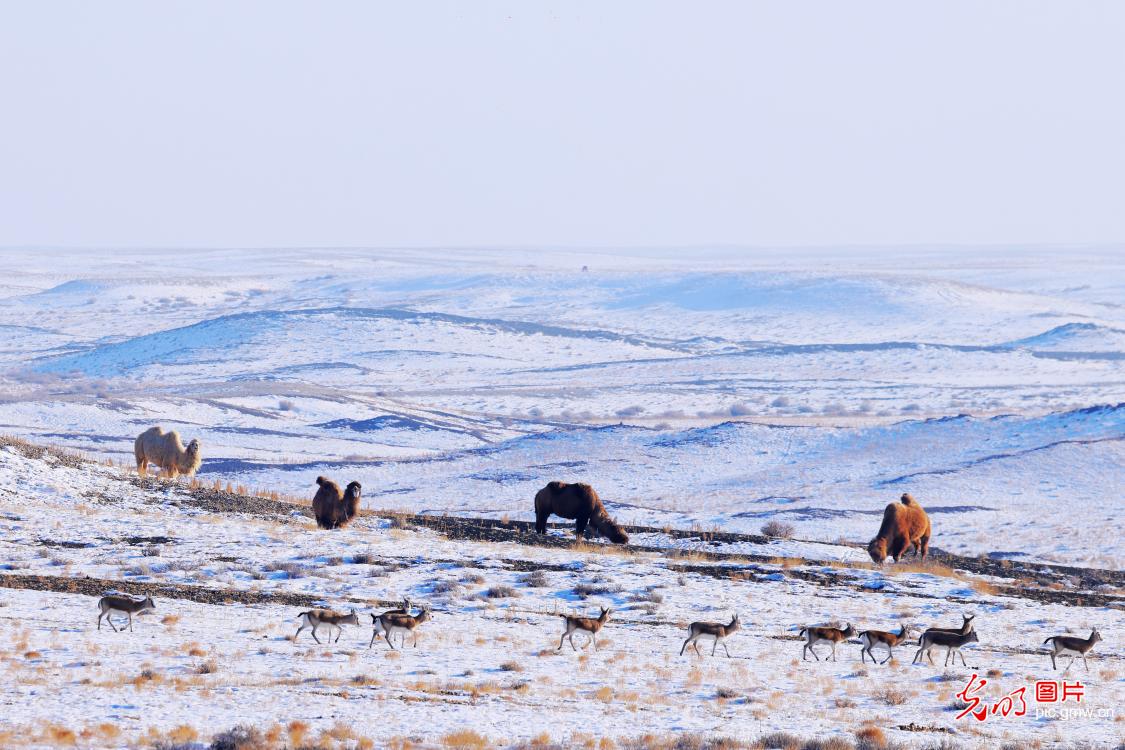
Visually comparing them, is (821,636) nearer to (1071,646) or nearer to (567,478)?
(1071,646)

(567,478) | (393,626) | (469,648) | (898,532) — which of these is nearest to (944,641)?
(469,648)

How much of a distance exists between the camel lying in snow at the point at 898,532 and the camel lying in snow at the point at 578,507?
4634 millimetres

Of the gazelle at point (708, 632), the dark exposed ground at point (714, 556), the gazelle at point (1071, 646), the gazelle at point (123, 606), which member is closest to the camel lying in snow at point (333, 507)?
the dark exposed ground at point (714, 556)

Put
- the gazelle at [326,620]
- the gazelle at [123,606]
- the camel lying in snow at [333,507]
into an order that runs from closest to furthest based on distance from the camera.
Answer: the gazelle at [326,620] → the gazelle at [123,606] → the camel lying in snow at [333,507]

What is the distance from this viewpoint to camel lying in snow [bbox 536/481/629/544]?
92.4 ft

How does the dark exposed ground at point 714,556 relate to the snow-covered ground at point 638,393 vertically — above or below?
above

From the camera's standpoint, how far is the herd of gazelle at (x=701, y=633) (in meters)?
16.7

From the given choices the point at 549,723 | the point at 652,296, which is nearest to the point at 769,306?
the point at 652,296

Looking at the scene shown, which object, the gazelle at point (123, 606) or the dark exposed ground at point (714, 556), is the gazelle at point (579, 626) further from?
the dark exposed ground at point (714, 556)

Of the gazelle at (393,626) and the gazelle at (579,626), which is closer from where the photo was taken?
the gazelle at (393,626)

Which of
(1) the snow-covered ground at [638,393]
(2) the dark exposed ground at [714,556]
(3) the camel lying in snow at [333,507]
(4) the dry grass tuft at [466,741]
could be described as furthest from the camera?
(1) the snow-covered ground at [638,393]

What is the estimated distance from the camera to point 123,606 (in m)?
16.8

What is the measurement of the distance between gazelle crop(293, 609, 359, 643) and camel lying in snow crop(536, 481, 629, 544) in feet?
37.3

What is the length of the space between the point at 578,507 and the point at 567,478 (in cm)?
2420
